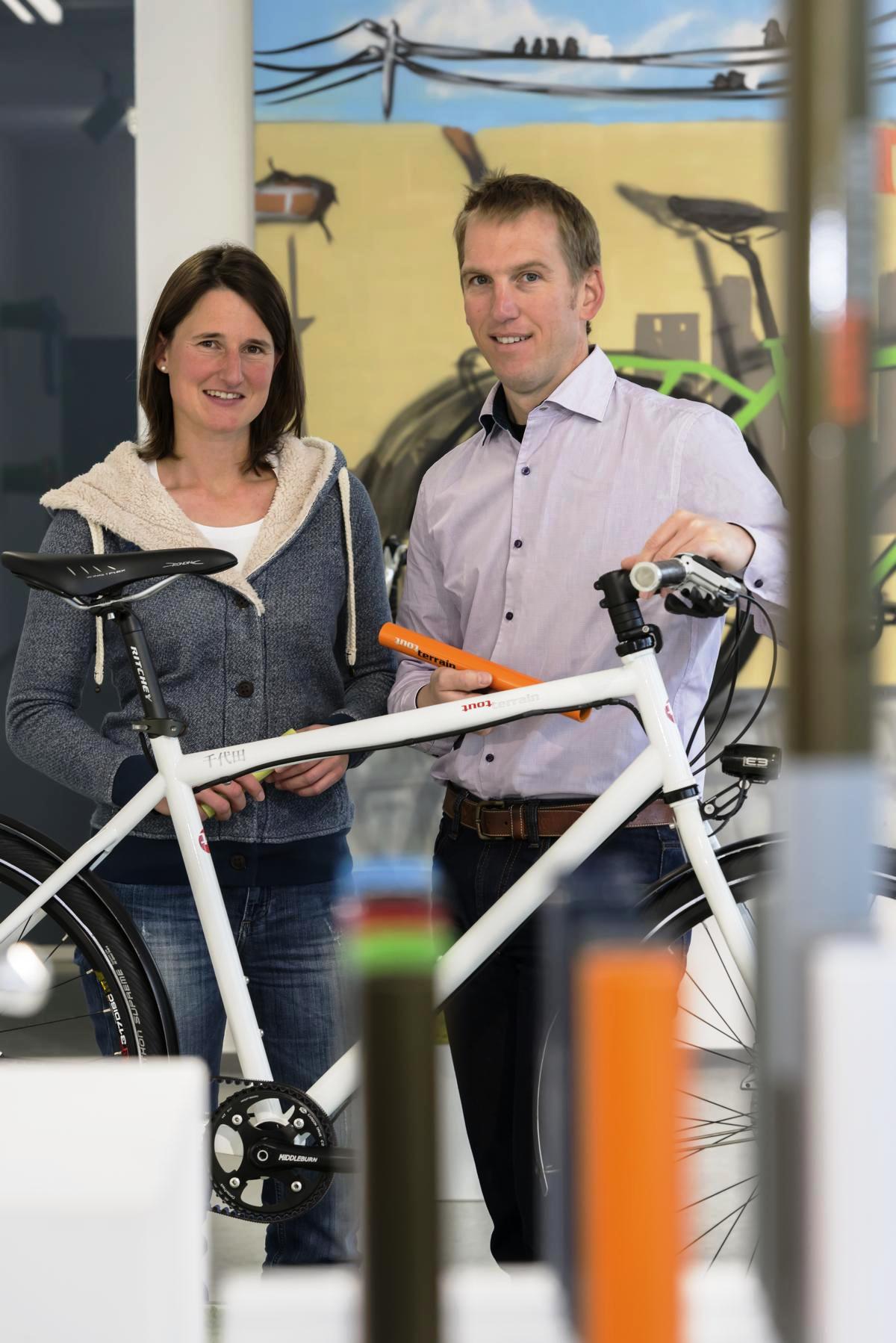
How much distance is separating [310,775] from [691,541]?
0.52 meters

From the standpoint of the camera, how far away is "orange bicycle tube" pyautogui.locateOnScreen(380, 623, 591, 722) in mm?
1498

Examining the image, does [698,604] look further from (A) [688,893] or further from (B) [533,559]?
(A) [688,893]

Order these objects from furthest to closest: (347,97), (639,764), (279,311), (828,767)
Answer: (347,97) < (279,311) < (639,764) < (828,767)

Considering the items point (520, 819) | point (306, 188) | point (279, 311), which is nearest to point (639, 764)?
point (520, 819)

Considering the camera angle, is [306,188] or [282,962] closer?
[282,962]

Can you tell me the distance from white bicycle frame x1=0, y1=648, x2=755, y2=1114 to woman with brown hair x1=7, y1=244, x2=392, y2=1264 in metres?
0.04

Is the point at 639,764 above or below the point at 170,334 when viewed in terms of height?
below

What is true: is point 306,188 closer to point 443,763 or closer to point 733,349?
point 733,349

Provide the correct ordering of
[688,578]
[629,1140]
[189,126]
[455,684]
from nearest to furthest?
[629,1140], [688,578], [455,684], [189,126]

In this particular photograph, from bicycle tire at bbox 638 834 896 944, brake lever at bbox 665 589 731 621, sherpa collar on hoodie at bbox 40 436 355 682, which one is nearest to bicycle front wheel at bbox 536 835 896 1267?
bicycle tire at bbox 638 834 896 944

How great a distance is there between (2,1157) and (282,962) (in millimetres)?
1259

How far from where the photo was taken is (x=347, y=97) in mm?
2674

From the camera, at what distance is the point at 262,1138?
1.57 metres

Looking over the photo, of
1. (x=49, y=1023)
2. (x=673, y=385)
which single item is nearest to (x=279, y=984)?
(x=49, y=1023)
